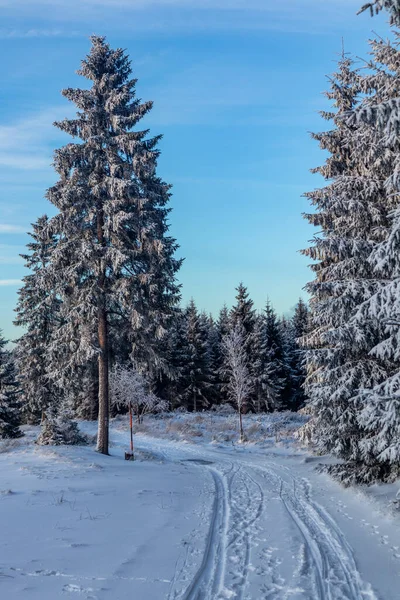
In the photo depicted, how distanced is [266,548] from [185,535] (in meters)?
1.55

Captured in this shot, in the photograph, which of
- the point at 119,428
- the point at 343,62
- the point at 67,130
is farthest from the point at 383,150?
the point at 119,428

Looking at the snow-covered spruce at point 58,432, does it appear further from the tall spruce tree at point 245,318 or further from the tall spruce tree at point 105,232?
the tall spruce tree at point 245,318

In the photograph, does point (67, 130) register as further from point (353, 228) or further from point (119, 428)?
point (119, 428)

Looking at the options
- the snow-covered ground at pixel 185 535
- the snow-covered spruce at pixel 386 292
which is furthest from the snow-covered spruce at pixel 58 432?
the snow-covered spruce at pixel 386 292

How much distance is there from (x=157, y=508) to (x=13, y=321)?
27.1 meters

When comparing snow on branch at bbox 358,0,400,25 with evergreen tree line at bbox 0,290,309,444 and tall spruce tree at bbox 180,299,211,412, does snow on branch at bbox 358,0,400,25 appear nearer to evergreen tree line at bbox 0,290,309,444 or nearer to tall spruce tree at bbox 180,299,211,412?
evergreen tree line at bbox 0,290,309,444

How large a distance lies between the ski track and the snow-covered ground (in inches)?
1.0

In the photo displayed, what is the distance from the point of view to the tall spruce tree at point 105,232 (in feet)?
53.9

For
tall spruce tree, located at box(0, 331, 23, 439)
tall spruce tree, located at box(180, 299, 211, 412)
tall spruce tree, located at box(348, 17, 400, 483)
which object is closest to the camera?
tall spruce tree, located at box(348, 17, 400, 483)

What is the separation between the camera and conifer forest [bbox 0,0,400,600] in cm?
599

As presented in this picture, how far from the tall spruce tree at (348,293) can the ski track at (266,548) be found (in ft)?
7.40

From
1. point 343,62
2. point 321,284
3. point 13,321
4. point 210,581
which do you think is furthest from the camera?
point 13,321

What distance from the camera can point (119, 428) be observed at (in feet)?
126

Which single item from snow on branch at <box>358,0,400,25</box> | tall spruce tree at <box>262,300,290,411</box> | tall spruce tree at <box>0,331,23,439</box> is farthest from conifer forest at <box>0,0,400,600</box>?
tall spruce tree at <box>262,300,290,411</box>
